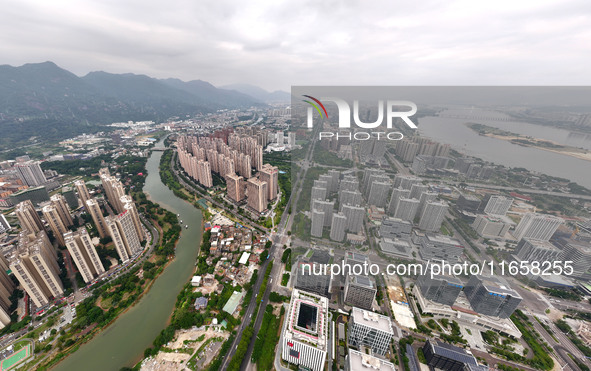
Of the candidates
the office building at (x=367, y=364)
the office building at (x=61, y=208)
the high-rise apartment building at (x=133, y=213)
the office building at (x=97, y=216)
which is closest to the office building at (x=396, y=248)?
A: the office building at (x=367, y=364)

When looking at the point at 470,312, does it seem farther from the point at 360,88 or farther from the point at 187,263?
the point at 187,263

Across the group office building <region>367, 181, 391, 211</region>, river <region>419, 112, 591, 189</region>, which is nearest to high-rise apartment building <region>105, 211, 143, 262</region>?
office building <region>367, 181, 391, 211</region>

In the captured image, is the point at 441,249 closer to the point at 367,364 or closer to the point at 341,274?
the point at 341,274

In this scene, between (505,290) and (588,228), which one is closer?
(505,290)

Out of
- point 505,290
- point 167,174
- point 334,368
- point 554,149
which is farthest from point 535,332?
point 167,174

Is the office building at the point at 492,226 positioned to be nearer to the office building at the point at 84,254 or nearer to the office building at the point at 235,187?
the office building at the point at 235,187

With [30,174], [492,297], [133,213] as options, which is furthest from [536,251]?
[30,174]
